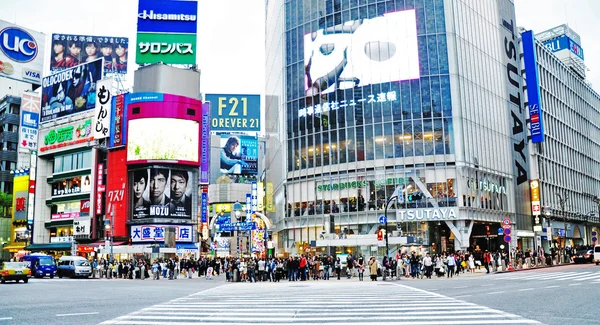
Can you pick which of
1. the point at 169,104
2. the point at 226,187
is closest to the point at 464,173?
the point at 169,104

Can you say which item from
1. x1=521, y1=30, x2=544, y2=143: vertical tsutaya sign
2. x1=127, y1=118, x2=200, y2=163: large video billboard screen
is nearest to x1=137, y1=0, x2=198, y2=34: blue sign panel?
x1=127, y1=118, x2=200, y2=163: large video billboard screen

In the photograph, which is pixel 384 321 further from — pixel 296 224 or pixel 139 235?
pixel 139 235

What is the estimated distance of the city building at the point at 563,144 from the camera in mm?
74812

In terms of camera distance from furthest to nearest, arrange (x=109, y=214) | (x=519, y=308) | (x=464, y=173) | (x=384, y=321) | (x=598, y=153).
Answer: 1. (x=598, y=153)
2. (x=109, y=214)
3. (x=464, y=173)
4. (x=519, y=308)
5. (x=384, y=321)

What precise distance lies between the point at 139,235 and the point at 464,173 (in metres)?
41.0

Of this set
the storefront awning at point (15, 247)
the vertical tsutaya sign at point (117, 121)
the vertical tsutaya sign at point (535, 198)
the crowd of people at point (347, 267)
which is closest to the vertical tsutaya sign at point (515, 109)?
the vertical tsutaya sign at point (535, 198)

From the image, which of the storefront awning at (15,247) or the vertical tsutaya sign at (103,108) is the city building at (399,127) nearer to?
the vertical tsutaya sign at (103,108)

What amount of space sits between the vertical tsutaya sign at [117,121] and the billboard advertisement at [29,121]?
21203mm

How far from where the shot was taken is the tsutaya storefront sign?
5734 centimetres

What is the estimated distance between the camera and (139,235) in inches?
2761

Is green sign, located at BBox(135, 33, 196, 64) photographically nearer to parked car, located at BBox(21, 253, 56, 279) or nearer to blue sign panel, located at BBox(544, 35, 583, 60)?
parked car, located at BBox(21, 253, 56, 279)

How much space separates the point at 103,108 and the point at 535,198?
196ft

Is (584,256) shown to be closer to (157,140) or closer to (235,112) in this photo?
(157,140)

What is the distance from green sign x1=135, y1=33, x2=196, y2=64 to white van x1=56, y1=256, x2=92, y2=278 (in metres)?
34.9
